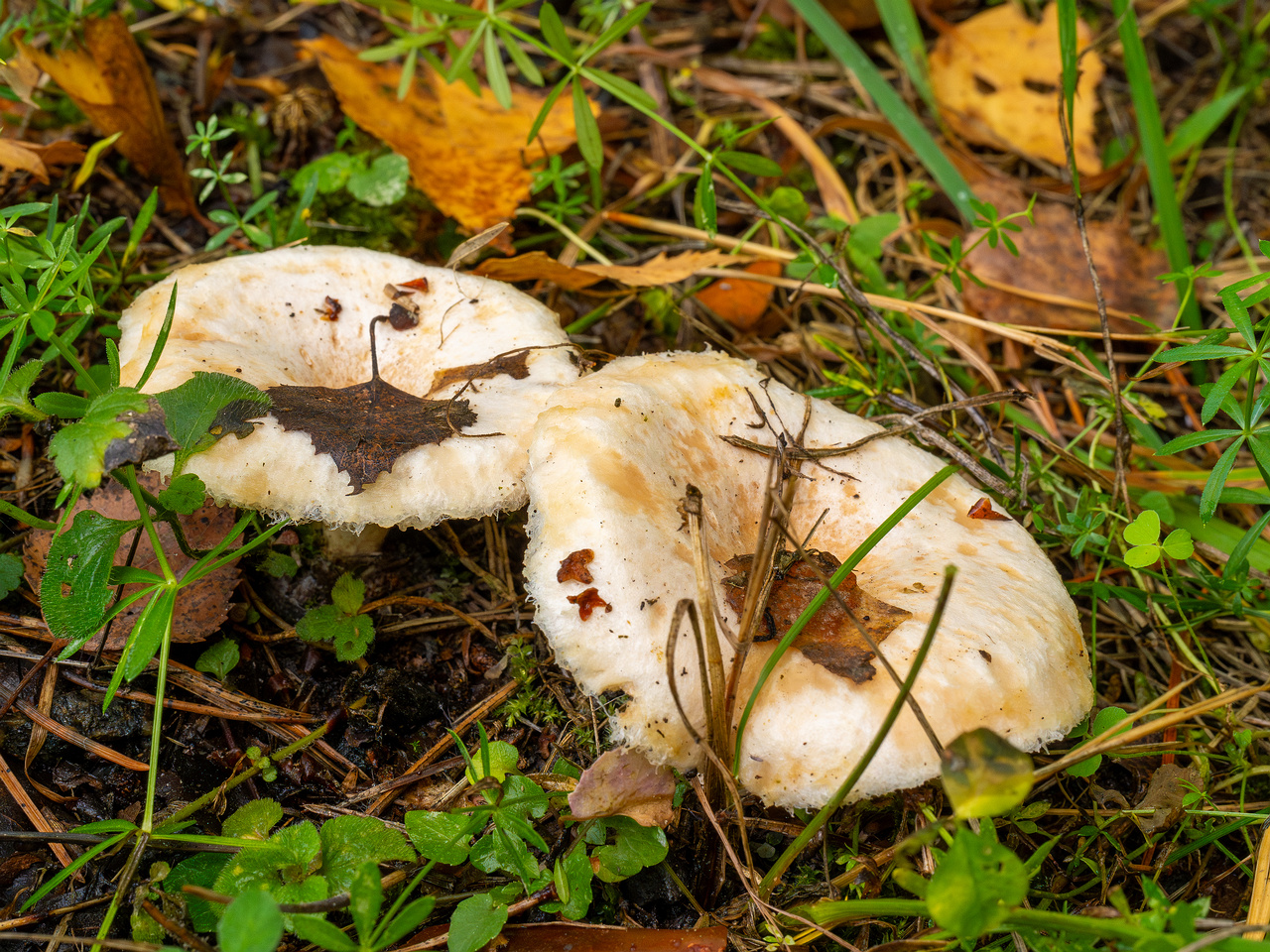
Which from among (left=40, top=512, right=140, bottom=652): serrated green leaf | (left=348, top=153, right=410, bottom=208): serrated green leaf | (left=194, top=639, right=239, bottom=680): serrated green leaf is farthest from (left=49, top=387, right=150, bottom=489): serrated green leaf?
(left=348, top=153, right=410, bottom=208): serrated green leaf

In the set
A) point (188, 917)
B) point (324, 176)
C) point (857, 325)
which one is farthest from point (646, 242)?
point (188, 917)

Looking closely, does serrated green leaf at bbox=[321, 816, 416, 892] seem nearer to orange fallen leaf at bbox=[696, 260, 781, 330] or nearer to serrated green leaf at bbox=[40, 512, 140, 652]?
serrated green leaf at bbox=[40, 512, 140, 652]

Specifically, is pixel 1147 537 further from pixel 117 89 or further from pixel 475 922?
pixel 117 89

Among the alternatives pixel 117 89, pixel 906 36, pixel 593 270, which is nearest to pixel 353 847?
pixel 593 270

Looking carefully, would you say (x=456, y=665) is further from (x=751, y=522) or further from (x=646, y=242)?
(x=646, y=242)

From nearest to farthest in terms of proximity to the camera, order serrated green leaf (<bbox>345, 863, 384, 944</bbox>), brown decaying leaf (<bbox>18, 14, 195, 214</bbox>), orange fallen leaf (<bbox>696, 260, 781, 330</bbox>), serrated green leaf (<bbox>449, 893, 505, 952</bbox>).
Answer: serrated green leaf (<bbox>345, 863, 384, 944</bbox>), serrated green leaf (<bbox>449, 893, 505, 952</bbox>), brown decaying leaf (<bbox>18, 14, 195, 214</bbox>), orange fallen leaf (<bbox>696, 260, 781, 330</bbox>)

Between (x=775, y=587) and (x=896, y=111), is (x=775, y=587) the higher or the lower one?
the lower one
